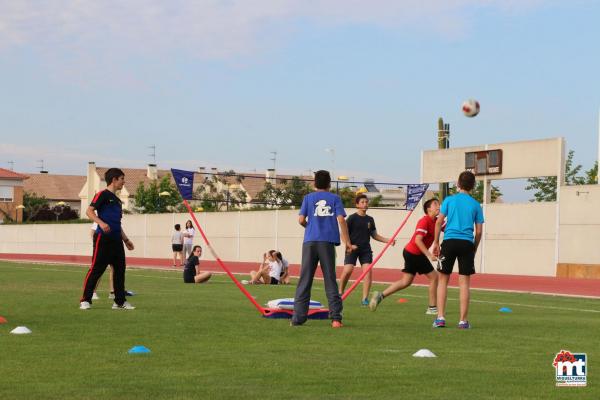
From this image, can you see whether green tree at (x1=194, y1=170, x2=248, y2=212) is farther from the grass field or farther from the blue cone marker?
the blue cone marker

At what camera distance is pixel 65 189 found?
153m

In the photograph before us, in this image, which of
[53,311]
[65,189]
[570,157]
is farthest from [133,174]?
[53,311]

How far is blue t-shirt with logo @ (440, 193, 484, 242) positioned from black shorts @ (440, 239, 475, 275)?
7 centimetres

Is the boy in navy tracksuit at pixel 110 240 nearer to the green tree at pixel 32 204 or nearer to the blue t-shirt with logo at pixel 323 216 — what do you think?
the blue t-shirt with logo at pixel 323 216

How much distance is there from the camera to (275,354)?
962 cm

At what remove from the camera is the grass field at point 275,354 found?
746 cm

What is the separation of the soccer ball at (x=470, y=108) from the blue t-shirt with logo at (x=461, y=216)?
20.6 metres

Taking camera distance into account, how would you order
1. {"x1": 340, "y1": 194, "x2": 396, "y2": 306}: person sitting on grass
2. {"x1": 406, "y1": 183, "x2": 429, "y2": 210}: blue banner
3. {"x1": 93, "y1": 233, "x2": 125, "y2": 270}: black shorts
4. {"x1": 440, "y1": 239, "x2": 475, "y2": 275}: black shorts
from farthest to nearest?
{"x1": 406, "y1": 183, "x2": 429, "y2": 210}: blue banner → {"x1": 340, "y1": 194, "x2": 396, "y2": 306}: person sitting on grass → {"x1": 93, "y1": 233, "x2": 125, "y2": 270}: black shorts → {"x1": 440, "y1": 239, "x2": 475, "y2": 275}: black shorts

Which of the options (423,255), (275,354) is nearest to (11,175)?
(423,255)

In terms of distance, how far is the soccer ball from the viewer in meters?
33.2

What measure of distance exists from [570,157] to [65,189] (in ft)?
348

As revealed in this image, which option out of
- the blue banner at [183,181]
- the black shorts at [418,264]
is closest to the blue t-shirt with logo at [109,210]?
the blue banner at [183,181]

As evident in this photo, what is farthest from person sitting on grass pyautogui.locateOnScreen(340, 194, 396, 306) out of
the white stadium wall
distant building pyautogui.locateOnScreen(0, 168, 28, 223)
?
distant building pyautogui.locateOnScreen(0, 168, 28, 223)

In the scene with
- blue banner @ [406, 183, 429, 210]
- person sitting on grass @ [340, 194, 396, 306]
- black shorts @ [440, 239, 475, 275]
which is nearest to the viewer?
black shorts @ [440, 239, 475, 275]
